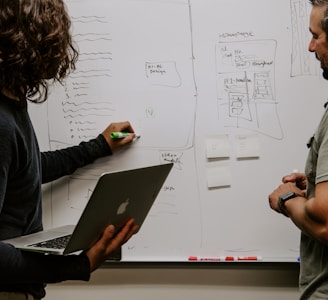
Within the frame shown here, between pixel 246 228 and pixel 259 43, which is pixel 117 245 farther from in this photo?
pixel 259 43

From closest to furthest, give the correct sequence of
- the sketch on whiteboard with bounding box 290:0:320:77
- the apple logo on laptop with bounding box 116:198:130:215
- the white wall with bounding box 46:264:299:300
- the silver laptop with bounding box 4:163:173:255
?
the silver laptop with bounding box 4:163:173:255 < the apple logo on laptop with bounding box 116:198:130:215 < the sketch on whiteboard with bounding box 290:0:320:77 < the white wall with bounding box 46:264:299:300

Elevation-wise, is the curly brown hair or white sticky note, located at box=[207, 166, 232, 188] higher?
the curly brown hair

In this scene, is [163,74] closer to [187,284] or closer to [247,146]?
[247,146]

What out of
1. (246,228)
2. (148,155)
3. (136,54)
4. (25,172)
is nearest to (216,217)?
(246,228)

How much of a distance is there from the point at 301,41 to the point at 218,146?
0.49 m

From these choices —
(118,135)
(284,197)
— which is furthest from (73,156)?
(284,197)

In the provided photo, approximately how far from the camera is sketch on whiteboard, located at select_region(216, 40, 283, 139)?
5.12 ft

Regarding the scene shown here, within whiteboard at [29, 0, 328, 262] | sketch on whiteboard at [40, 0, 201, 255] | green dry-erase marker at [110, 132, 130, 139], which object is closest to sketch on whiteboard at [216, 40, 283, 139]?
whiteboard at [29, 0, 328, 262]

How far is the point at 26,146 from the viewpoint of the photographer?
1.03 meters

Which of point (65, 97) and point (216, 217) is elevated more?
point (65, 97)

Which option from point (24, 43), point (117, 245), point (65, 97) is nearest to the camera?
point (24, 43)

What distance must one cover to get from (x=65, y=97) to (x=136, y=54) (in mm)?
335

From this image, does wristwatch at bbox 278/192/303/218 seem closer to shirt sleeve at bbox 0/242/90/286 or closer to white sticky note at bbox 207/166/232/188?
white sticky note at bbox 207/166/232/188

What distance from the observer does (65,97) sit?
169cm
